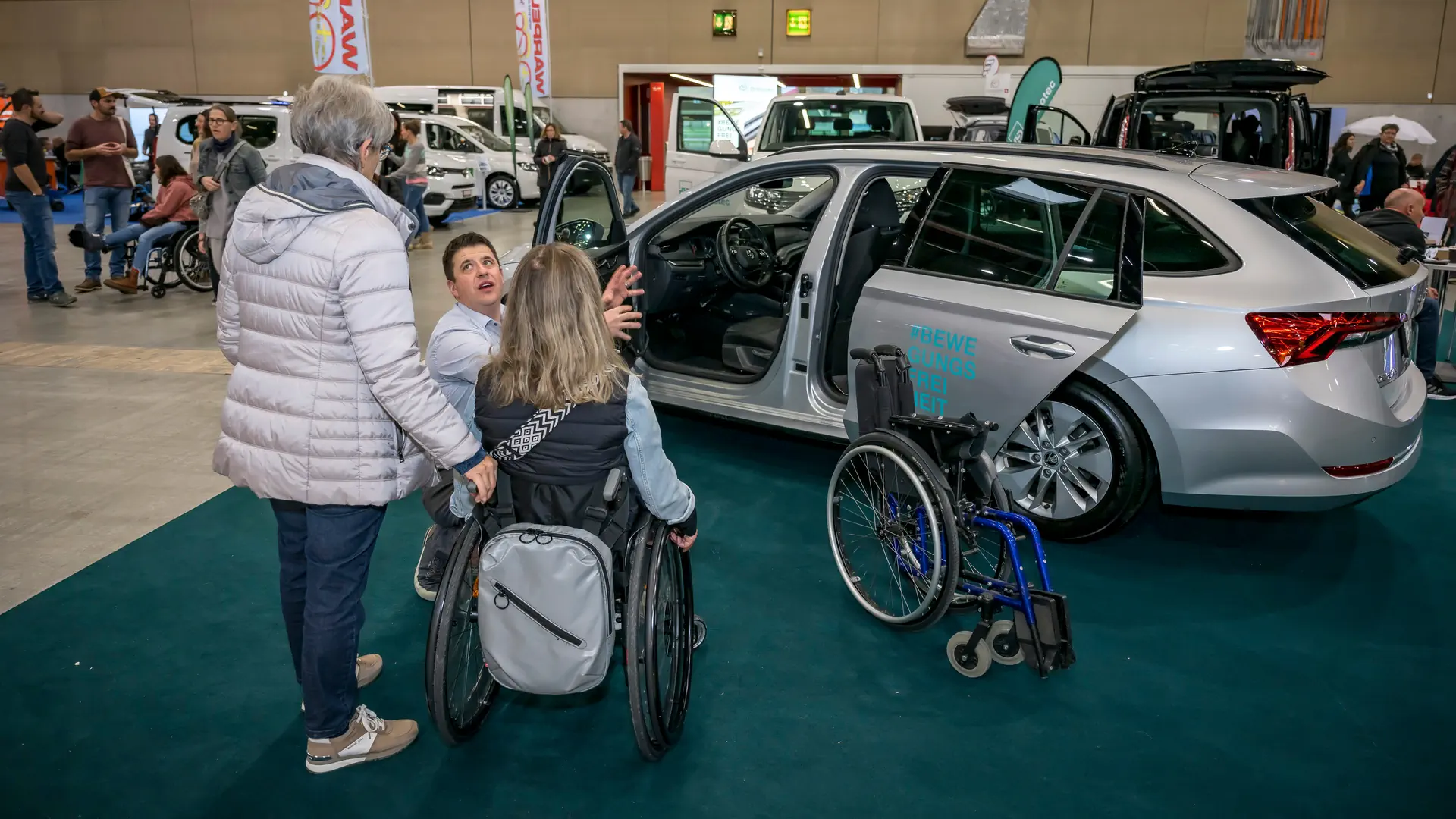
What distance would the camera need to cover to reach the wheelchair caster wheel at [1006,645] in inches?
A: 118

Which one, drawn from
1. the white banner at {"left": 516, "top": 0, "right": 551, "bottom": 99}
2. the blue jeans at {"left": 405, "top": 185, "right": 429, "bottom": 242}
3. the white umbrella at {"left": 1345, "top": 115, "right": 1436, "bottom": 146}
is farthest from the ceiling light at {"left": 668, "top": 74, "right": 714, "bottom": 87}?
the white umbrella at {"left": 1345, "top": 115, "right": 1436, "bottom": 146}

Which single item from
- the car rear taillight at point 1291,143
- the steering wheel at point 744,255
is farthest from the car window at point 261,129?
the car rear taillight at point 1291,143

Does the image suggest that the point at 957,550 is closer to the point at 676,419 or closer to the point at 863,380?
the point at 863,380

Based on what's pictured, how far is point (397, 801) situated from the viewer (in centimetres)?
243

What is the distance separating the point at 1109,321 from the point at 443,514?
227 centimetres

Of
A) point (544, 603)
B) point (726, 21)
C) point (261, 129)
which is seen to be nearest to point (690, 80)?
point (726, 21)

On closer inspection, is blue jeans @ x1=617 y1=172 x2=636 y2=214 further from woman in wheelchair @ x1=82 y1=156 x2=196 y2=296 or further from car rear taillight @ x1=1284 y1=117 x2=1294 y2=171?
car rear taillight @ x1=1284 y1=117 x2=1294 y2=171

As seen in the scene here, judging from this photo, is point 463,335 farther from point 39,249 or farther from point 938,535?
point 39,249

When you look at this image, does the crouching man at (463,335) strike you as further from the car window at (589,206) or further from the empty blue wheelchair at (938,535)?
the car window at (589,206)

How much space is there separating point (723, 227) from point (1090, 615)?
2.57 metres

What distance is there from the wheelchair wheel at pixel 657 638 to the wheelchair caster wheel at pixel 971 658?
2.66 ft

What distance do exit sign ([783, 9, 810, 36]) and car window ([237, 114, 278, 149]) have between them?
11.4 meters

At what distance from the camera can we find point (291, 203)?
2156 millimetres

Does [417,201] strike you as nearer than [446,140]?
Yes
